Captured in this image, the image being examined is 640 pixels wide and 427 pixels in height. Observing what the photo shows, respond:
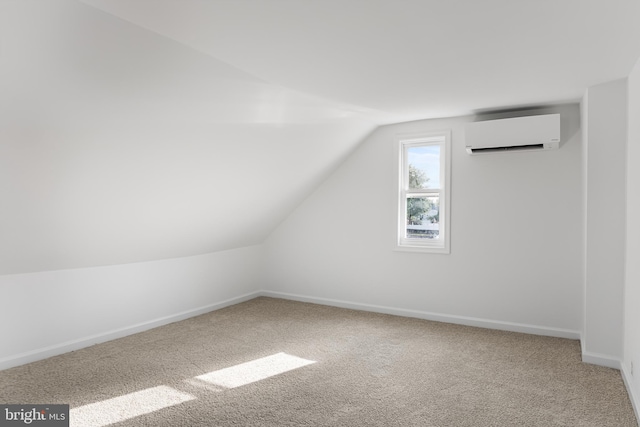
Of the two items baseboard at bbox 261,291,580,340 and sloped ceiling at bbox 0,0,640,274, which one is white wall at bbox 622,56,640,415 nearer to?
sloped ceiling at bbox 0,0,640,274

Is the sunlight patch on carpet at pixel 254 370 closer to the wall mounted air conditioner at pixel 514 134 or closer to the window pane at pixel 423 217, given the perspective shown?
the window pane at pixel 423 217

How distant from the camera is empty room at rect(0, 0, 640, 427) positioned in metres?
2.38

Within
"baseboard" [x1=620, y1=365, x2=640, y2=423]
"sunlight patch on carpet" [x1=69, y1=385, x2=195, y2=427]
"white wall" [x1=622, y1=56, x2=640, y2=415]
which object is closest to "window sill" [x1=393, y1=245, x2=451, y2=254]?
"white wall" [x1=622, y1=56, x2=640, y2=415]

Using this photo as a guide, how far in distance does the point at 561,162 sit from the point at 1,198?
16.3 feet

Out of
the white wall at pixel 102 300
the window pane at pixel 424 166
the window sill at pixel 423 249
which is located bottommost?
the white wall at pixel 102 300

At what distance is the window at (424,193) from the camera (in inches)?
194

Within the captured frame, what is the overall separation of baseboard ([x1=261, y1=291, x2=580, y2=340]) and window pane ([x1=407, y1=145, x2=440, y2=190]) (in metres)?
1.59

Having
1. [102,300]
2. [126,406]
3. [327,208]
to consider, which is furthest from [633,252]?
[102,300]

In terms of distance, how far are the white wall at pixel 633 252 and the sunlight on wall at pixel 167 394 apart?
95.6 inches

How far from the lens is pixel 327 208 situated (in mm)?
5707

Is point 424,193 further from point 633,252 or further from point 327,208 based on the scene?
point 633,252

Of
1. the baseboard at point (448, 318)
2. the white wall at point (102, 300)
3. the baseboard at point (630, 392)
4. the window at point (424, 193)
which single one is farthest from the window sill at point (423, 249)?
the white wall at point (102, 300)

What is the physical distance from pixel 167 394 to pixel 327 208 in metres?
3.32

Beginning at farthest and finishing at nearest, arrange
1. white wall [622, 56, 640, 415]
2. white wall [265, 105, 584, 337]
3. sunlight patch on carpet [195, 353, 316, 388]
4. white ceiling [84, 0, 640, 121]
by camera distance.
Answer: white wall [265, 105, 584, 337] → sunlight patch on carpet [195, 353, 316, 388] → white wall [622, 56, 640, 415] → white ceiling [84, 0, 640, 121]
